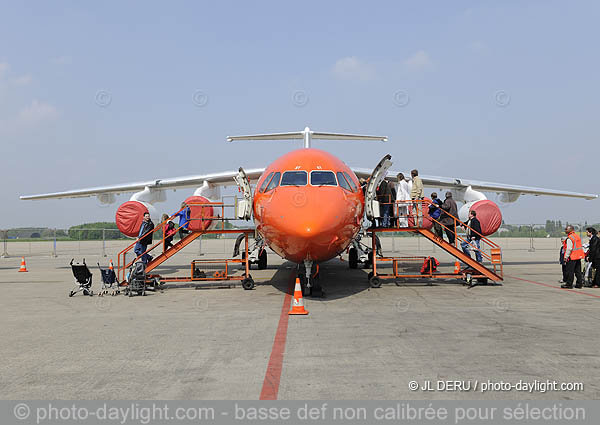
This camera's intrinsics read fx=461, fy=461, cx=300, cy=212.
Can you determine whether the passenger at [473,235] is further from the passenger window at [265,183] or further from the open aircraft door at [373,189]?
the passenger window at [265,183]

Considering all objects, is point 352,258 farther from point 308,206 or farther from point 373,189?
point 308,206

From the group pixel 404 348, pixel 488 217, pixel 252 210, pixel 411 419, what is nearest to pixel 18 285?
pixel 252 210

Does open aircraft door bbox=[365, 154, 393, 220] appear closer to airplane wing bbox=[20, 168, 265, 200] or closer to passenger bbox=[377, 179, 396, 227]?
passenger bbox=[377, 179, 396, 227]

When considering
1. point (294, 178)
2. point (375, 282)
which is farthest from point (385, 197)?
point (294, 178)

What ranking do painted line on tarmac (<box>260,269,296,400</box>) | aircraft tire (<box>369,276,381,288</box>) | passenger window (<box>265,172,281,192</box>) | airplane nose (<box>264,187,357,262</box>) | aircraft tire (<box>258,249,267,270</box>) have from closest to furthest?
1. painted line on tarmac (<box>260,269,296,400</box>)
2. airplane nose (<box>264,187,357,262</box>)
3. passenger window (<box>265,172,281,192</box>)
4. aircraft tire (<box>369,276,381,288</box>)
5. aircraft tire (<box>258,249,267,270</box>)

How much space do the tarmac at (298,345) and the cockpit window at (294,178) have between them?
8.59 feet

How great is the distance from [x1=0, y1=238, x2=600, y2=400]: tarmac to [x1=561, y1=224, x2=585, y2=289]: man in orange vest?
124cm

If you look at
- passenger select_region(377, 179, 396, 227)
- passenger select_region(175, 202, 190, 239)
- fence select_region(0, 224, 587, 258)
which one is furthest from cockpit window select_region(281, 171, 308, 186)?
fence select_region(0, 224, 587, 258)

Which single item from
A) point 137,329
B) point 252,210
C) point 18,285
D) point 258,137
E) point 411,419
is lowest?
point 18,285

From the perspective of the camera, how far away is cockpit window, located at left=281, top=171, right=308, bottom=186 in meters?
10.1

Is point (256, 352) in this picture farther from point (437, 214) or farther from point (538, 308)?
point (437, 214)

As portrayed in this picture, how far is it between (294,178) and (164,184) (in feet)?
34.0

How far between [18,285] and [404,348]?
1313 cm

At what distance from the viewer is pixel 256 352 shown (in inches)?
231
